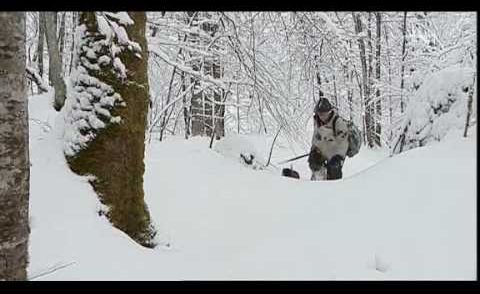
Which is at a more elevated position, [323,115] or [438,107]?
[438,107]

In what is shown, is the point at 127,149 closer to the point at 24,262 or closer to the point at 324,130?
the point at 24,262

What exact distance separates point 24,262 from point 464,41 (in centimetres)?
606

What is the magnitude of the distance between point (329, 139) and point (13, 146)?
4.47 m

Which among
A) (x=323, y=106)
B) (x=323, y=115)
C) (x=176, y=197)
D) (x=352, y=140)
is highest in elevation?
(x=323, y=106)

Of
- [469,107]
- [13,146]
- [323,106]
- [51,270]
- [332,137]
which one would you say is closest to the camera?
[13,146]

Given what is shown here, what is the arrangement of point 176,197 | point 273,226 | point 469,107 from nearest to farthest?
point 273,226
point 176,197
point 469,107

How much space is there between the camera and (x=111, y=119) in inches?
114

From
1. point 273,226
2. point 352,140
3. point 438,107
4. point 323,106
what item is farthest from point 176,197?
point 438,107

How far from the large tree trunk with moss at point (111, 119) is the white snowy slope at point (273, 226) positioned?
0.39ft

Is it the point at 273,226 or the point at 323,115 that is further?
the point at 323,115

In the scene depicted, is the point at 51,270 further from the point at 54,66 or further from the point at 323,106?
the point at 323,106

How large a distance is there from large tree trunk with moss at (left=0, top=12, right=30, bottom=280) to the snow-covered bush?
15.5 ft

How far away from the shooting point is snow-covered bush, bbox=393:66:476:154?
542cm

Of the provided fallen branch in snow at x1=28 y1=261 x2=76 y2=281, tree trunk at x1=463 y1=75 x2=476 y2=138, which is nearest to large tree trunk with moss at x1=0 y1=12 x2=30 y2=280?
fallen branch in snow at x1=28 y1=261 x2=76 y2=281
